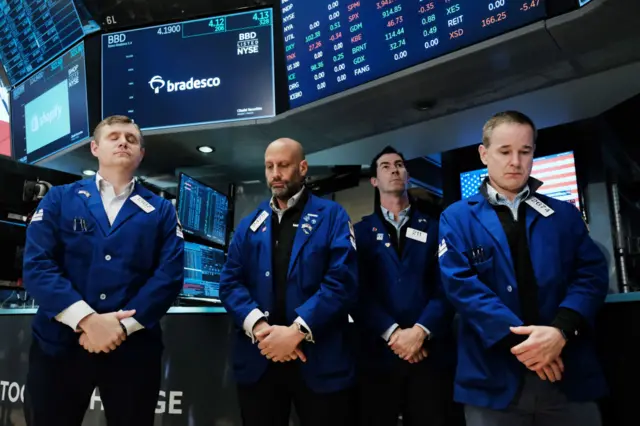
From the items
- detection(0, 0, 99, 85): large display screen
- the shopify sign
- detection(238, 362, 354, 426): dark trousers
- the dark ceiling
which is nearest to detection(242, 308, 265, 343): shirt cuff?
detection(238, 362, 354, 426): dark trousers

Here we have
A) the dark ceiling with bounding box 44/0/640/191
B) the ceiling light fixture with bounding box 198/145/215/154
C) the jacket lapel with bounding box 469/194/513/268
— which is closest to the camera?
the jacket lapel with bounding box 469/194/513/268

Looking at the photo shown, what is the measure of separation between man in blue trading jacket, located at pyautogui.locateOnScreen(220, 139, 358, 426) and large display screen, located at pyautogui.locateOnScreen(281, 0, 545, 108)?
1265mm

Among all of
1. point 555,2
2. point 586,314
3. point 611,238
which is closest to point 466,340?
point 586,314

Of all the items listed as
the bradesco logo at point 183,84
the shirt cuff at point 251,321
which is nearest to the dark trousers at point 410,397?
the shirt cuff at point 251,321

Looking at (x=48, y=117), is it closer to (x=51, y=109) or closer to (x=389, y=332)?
(x=51, y=109)

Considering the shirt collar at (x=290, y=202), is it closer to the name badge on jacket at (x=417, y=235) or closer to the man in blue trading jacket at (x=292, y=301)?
the man in blue trading jacket at (x=292, y=301)

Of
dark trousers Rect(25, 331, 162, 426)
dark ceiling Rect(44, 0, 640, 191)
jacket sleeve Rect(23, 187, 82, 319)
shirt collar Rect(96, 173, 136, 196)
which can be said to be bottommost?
dark trousers Rect(25, 331, 162, 426)

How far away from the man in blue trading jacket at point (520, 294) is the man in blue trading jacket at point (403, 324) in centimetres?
42

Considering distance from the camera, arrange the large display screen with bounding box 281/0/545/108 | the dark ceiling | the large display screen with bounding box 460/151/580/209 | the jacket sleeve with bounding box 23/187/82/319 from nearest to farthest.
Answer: the jacket sleeve with bounding box 23/187/82/319 → the dark ceiling → the large display screen with bounding box 281/0/545/108 → the large display screen with bounding box 460/151/580/209

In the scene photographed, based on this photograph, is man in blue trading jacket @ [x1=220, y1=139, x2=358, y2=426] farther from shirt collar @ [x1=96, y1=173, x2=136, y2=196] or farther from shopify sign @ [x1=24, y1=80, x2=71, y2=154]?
shopify sign @ [x1=24, y1=80, x2=71, y2=154]

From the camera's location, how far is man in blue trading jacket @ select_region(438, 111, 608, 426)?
5.72 feet

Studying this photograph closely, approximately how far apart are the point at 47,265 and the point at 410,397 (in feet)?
5.07

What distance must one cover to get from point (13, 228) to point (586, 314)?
270 cm

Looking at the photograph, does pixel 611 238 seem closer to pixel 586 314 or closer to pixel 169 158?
pixel 586 314
